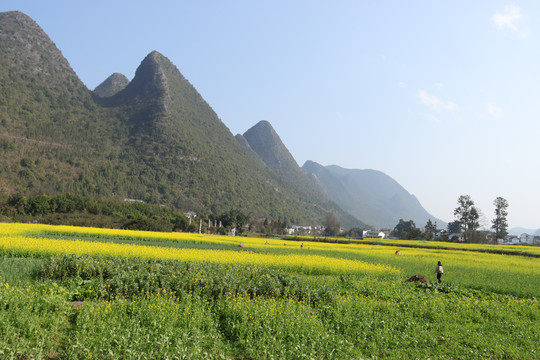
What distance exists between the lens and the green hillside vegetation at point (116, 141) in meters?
105

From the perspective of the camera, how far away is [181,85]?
198125mm

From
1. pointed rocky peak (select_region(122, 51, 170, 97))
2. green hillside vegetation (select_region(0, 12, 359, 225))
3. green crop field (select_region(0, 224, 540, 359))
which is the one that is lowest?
green crop field (select_region(0, 224, 540, 359))

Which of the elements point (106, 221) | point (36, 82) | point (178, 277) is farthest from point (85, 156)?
point (178, 277)

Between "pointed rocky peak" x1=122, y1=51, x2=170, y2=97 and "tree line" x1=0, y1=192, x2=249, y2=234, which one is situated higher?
"pointed rocky peak" x1=122, y1=51, x2=170, y2=97

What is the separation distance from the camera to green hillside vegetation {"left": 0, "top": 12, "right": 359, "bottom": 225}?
105 metres

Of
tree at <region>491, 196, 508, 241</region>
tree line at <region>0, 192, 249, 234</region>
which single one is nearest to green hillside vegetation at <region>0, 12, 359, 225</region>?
tree line at <region>0, 192, 249, 234</region>

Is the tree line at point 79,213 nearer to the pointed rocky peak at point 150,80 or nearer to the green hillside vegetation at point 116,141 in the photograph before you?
the green hillside vegetation at point 116,141

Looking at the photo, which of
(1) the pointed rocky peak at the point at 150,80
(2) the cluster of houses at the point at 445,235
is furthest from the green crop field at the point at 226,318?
(1) the pointed rocky peak at the point at 150,80

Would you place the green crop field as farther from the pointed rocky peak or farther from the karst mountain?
the pointed rocky peak

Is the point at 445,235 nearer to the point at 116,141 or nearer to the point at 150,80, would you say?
the point at 116,141

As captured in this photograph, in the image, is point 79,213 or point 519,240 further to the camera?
point 519,240

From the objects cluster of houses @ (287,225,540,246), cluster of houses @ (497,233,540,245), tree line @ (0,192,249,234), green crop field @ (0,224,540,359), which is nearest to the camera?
green crop field @ (0,224,540,359)

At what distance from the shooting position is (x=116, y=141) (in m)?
133

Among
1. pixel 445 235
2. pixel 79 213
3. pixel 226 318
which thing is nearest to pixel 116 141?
pixel 79 213
